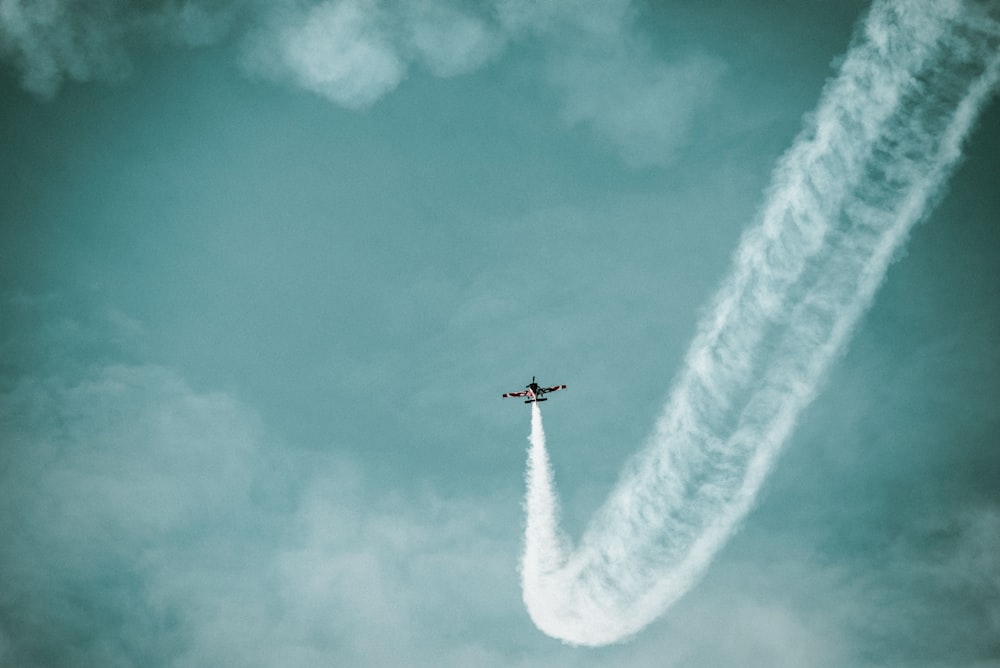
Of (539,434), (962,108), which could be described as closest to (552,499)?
(539,434)

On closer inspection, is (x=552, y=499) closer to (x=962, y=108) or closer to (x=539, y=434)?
(x=539, y=434)

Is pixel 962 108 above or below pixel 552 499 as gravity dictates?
above

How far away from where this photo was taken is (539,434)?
271ft

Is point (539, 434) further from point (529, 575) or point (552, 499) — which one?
point (529, 575)

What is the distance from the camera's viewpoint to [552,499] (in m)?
82.9

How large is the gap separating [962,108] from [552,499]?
45.2 metres

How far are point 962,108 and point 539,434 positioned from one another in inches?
1661

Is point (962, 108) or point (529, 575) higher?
point (962, 108)

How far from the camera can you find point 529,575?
277 ft

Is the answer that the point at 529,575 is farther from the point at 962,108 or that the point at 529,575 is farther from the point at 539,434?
the point at 962,108

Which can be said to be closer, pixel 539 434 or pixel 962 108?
pixel 962 108

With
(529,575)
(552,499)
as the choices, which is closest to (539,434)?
(552,499)

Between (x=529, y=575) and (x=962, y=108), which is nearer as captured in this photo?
(x=962, y=108)

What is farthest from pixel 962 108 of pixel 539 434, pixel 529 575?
pixel 529 575
